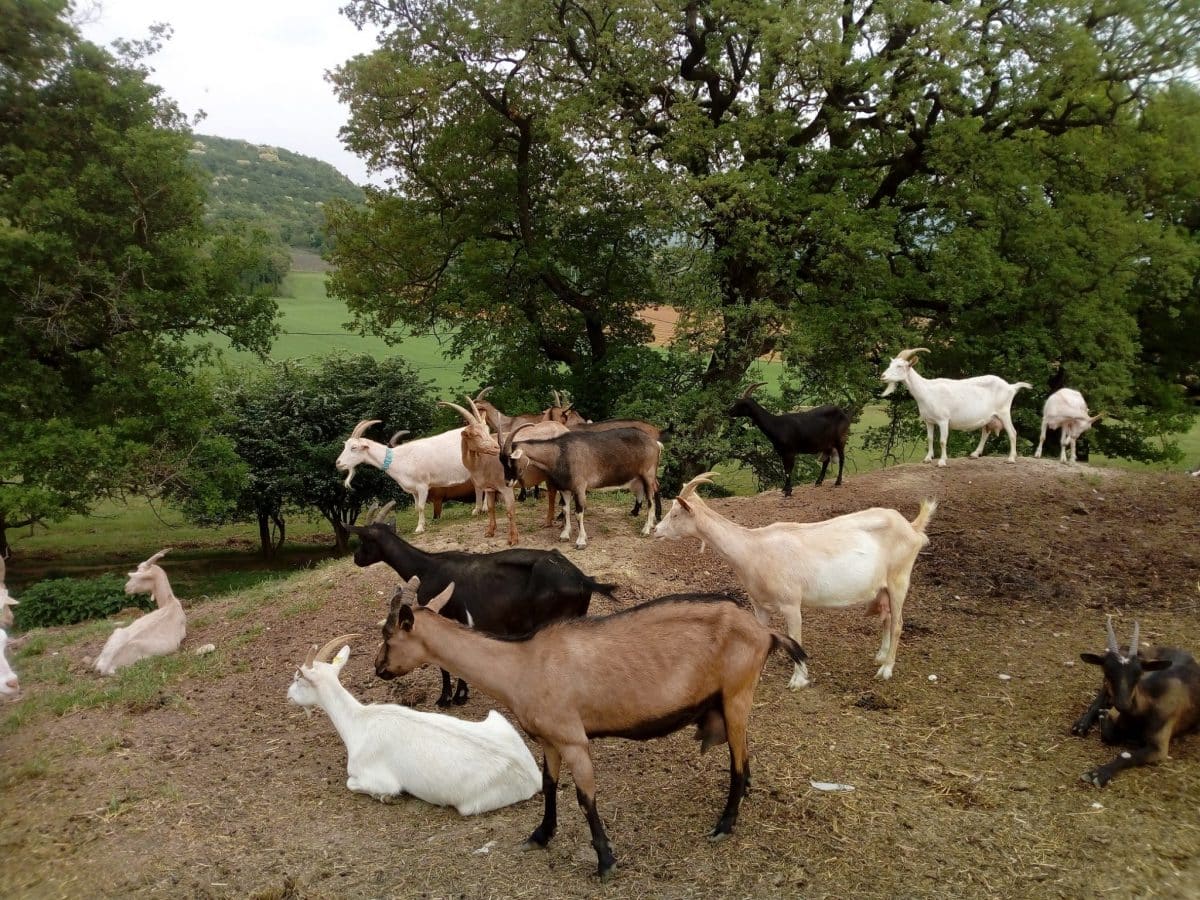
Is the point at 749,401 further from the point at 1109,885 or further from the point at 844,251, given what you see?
the point at 1109,885

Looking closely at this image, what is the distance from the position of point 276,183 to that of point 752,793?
120 meters

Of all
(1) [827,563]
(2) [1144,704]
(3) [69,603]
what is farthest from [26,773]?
(2) [1144,704]

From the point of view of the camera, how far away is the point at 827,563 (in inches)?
270

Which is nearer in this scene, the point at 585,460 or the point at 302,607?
the point at 302,607

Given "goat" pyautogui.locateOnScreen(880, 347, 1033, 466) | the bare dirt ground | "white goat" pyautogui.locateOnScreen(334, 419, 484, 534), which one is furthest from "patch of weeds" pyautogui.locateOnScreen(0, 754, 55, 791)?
"goat" pyautogui.locateOnScreen(880, 347, 1033, 466)

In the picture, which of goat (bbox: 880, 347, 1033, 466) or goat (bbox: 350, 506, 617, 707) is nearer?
goat (bbox: 350, 506, 617, 707)

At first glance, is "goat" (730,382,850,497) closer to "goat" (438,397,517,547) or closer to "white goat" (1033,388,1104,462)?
"goat" (438,397,517,547)

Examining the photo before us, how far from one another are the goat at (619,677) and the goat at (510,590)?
63.4 inches

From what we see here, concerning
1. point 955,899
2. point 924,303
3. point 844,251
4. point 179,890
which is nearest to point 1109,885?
point 955,899

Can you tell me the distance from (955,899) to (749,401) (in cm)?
889

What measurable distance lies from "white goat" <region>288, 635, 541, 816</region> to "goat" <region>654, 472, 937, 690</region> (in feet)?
8.30

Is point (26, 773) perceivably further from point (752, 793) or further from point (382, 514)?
point (752, 793)

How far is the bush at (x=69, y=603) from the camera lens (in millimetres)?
12359

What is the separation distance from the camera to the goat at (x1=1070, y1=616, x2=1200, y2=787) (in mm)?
5461
